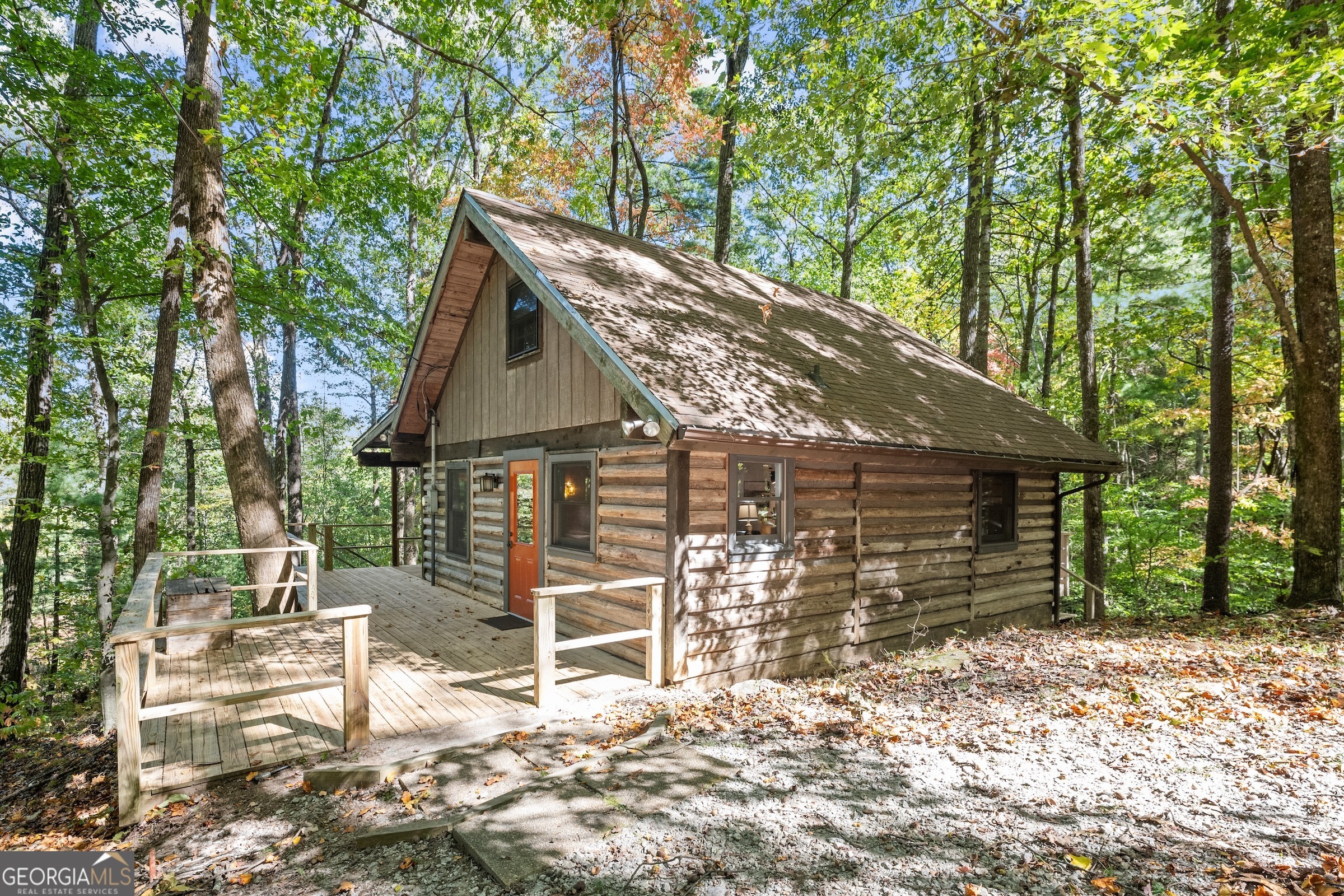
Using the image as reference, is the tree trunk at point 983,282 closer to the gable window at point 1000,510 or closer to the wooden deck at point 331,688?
the gable window at point 1000,510

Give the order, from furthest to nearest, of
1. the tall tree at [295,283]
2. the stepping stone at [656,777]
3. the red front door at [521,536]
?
the tall tree at [295,283], the red front door at [521,536], the stepping stone at [656,777]

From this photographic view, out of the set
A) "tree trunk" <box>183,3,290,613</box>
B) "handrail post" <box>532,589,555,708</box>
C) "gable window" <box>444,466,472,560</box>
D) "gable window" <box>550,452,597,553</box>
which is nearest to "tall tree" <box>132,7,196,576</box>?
"tree trunk" <box>183,3,290,613</box>

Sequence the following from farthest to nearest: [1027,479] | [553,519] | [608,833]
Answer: [1027,479] → [553,519] → [608,833]

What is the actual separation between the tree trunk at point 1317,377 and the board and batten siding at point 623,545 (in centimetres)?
851

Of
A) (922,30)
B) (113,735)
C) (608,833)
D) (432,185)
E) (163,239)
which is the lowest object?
(113,735)

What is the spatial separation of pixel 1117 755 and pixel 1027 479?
6513mm

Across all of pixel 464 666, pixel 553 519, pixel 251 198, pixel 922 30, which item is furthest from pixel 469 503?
pixel 922 30

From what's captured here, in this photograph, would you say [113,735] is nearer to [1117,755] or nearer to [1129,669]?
[1117,755]

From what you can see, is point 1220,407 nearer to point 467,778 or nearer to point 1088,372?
point 1088,372

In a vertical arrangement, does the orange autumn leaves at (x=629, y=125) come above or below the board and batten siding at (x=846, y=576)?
above

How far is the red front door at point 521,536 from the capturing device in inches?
338

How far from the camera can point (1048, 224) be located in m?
16.2

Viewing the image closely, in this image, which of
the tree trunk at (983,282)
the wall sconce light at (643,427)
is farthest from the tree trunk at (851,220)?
the wall sconce light at (643,427)

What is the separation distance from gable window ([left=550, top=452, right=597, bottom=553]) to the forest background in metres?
4.53
